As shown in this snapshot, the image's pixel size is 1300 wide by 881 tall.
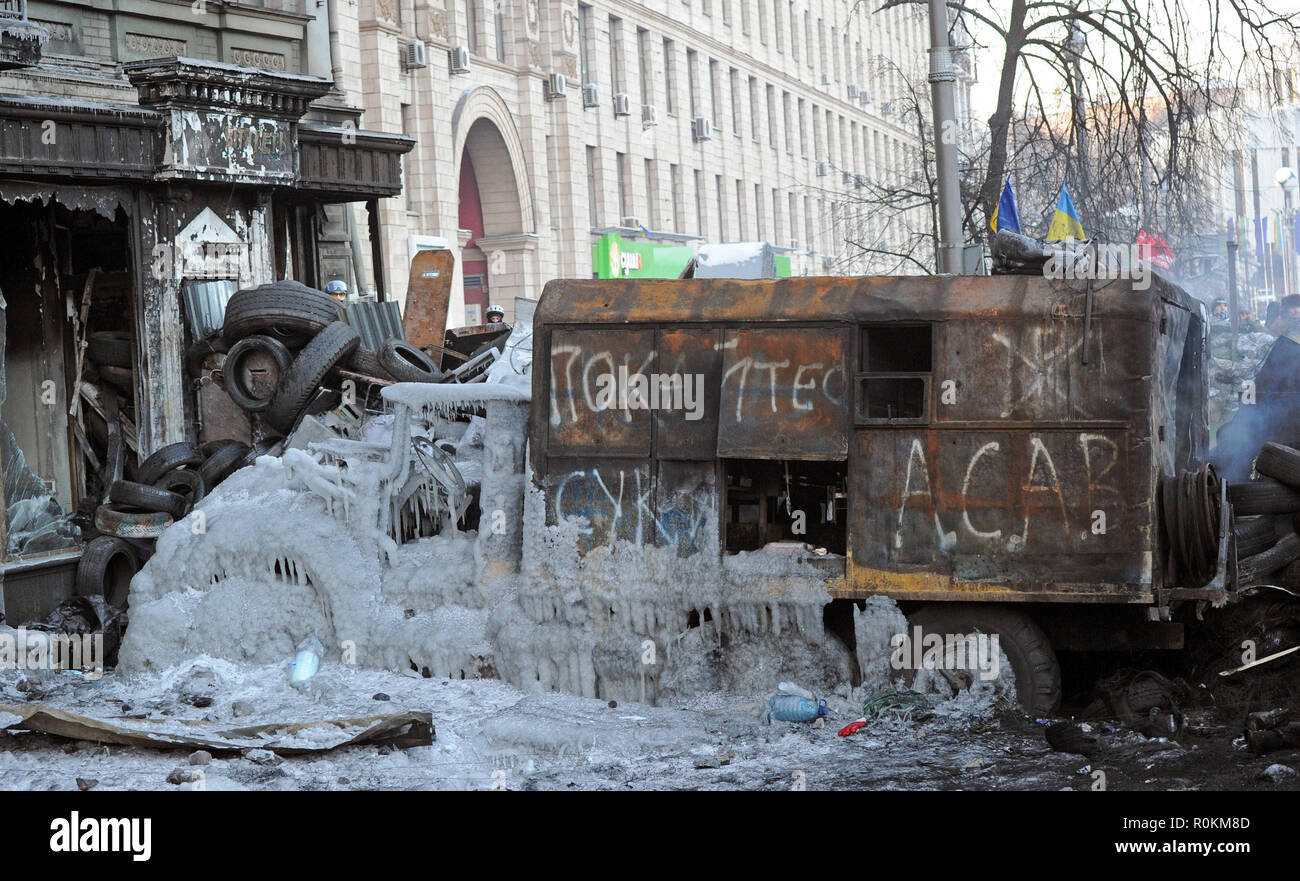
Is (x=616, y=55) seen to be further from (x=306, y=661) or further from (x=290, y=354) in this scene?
(x=306, y=661)

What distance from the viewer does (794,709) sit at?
7387mm

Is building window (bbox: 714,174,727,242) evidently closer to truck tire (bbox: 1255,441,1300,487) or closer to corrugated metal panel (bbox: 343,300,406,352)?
corrugated metal panel (bbox: 343,300,406,352)

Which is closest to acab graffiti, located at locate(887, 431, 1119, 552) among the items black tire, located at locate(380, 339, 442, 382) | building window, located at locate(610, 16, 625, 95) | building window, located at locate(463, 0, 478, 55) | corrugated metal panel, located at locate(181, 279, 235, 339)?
black tire, located at locate(380, 339, 442, 382)

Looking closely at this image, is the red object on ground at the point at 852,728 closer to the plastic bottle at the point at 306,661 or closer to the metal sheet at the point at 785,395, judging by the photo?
the metal sheet at the point at 785,395

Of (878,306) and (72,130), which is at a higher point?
(72,130)

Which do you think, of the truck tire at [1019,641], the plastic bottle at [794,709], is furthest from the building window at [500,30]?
the plastic bottle at [794,709]

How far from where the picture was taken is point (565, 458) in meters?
8.01

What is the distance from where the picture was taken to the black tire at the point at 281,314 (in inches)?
464

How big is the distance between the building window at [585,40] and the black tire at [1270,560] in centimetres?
2991

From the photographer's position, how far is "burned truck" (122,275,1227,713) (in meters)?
7.27

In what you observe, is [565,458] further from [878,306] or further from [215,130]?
[215,130]

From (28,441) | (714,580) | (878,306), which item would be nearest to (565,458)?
(714,580)

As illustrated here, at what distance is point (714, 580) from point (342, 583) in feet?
7.45

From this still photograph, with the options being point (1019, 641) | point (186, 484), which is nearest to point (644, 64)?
point (186, 484)
